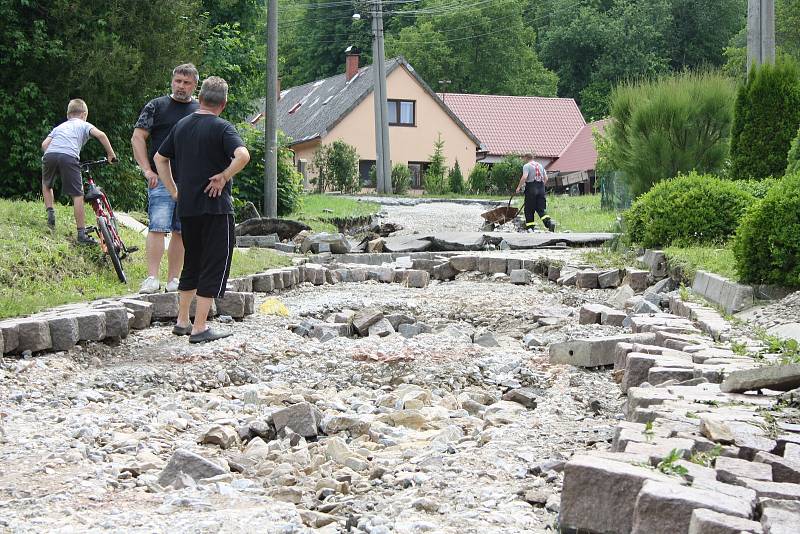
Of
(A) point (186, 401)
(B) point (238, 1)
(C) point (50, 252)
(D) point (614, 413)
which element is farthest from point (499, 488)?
(B) point (238, 1)

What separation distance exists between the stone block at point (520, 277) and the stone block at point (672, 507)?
422 inches

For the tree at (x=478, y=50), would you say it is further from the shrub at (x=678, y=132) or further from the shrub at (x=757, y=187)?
the shrub at (x=757, y=187)

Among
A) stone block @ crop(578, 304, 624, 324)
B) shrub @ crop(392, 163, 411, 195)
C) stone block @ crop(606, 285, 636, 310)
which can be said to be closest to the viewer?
stone block @ crop(578, 304, 624, 324)

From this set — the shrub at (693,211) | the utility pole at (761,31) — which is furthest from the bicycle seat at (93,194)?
the utility pole at (761,31)

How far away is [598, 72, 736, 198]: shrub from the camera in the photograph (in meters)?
20.1

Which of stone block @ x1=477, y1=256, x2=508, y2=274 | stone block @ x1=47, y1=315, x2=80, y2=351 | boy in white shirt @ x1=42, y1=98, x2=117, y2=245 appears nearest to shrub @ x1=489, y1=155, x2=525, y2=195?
stone block @ x1=477, y1=256, x2=508, y2=274

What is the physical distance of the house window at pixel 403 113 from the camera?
54062 mm

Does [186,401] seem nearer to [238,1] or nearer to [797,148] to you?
[797,148]

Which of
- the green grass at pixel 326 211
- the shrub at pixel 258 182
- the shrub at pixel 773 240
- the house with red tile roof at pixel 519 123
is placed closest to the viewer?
the shrub at pixel 773 240

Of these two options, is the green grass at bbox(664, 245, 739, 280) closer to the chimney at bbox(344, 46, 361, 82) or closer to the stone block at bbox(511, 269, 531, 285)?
the stone block at bbox(511, 269, 531, 285)

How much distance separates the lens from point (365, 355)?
798 centimetres

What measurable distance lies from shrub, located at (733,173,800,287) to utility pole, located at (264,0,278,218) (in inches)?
620

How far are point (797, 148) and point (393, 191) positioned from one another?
3202cm

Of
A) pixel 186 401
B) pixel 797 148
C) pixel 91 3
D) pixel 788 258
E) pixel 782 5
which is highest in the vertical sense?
pixel 782 5
